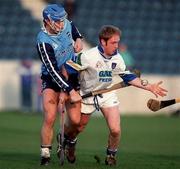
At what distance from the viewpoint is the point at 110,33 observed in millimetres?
11594

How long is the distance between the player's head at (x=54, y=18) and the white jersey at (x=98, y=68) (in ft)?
2.02

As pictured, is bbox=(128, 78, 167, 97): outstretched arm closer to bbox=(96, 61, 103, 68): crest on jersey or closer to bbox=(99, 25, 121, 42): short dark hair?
bbox=(96, 61, 103, 68): crest on jersey

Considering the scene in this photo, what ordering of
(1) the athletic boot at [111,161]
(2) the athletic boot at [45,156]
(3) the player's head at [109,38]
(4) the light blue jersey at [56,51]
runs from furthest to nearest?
(1) the athletic boot at [111,161] < (3) the player's head at [109,38] < (2) the athletic boot at [45,156] < (4) the light blue jersey at [56,51]

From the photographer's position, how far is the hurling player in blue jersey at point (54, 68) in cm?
1123

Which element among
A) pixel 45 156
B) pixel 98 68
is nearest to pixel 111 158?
pixel 45 156

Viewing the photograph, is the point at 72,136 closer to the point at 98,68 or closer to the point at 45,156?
the point at 45,156

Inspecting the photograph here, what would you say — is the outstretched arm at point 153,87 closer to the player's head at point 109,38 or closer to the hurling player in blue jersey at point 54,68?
the player's head at point 109,38

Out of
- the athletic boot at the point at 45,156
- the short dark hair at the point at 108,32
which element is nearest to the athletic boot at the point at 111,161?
the athletic boot at the point at 45,156

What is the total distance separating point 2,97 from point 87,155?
14088 millimetres

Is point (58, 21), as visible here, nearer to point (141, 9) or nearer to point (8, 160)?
point (8, 160)

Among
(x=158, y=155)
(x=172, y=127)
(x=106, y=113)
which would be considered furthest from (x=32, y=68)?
(x=106, y=113)

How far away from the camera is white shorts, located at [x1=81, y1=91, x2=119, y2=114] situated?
39.1 feet

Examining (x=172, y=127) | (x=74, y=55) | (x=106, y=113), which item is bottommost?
(x=172, y=127)

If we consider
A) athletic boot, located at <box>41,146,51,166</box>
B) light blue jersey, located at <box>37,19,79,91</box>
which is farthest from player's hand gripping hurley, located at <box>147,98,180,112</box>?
athletic boot, located at <box>41,146,51,166</box>
